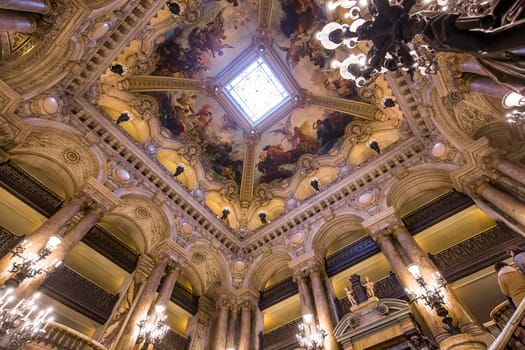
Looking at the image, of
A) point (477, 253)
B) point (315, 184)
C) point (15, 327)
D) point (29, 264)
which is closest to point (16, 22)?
point (29, 264)

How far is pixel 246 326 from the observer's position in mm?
9844

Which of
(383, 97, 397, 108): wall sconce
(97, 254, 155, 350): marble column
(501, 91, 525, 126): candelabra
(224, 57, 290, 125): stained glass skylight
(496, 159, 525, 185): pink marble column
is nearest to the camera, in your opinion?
(501, 91, 525, 126): candelabra

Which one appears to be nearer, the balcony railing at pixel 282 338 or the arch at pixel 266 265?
the balcony railing at pixel 282 338

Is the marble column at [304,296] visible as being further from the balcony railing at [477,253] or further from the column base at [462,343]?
the balcony railing at [477,253]

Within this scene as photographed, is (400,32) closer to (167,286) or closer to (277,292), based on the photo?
(167,286)

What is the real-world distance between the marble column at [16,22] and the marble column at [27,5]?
0.17m

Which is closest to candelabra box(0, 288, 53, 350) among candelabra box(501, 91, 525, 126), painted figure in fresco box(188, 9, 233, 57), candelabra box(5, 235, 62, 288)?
candelabra box(5, 235, 62, 288)

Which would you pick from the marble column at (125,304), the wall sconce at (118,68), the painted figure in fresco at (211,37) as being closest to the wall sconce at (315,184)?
the painted figure in fresco at (211,37)

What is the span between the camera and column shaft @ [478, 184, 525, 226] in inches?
260

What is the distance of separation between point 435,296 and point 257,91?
1059 cm

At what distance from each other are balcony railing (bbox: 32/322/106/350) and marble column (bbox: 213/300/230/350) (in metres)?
3.58

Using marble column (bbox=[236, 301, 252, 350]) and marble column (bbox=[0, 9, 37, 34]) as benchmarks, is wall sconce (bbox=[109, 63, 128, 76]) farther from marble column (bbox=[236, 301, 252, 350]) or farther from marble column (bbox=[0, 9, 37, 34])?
marble column (bbox=[236, 301, 252, 350])

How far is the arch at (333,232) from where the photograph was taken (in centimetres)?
1095

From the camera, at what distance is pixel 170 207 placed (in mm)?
11055
